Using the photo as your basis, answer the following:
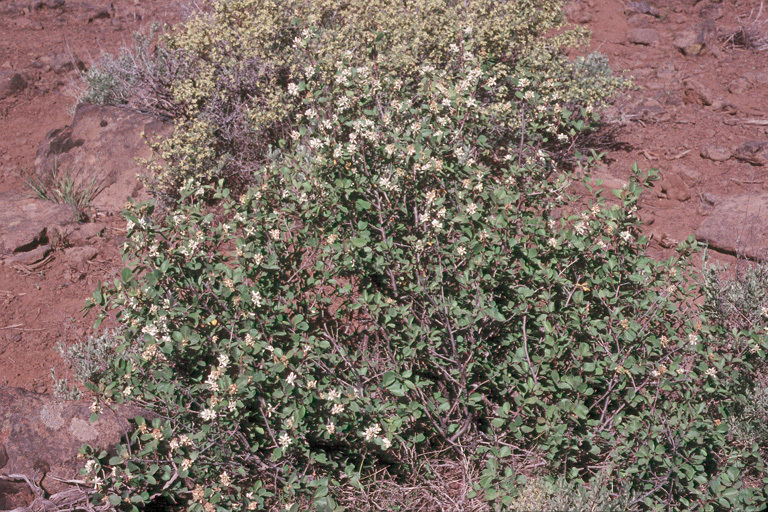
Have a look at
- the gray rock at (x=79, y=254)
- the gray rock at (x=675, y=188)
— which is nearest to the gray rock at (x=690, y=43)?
the gray rock at (x=675, y=188)

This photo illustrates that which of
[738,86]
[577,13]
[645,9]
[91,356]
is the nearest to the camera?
[91,356]

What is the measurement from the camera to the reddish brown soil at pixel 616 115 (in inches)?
164

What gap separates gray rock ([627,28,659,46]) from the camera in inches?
292

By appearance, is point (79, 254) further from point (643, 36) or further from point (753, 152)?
point (643, 36)

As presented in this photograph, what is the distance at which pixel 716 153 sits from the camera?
18.1ft

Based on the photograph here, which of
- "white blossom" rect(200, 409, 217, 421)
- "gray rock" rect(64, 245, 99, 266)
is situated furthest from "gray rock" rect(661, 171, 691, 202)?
"gray rock" rect(64, 245, 99, 266)

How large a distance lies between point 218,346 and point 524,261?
140 cm

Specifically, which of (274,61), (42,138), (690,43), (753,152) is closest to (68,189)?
(42,138)

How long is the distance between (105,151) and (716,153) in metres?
→ 5.16

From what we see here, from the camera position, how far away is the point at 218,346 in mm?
2711

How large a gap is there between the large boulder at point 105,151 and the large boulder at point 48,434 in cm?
244

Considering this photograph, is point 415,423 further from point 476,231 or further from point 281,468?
point 476,231

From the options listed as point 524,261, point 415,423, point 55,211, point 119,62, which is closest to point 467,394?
point 415,423

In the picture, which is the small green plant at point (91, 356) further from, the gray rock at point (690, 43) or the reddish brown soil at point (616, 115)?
the gray rock at point (690, 43)
